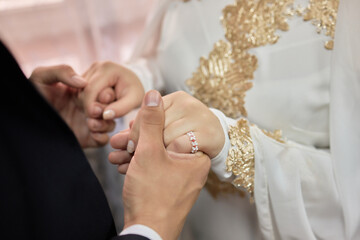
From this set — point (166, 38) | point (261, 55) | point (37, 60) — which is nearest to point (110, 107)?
point (166, 38)

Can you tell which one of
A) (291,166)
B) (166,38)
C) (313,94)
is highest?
(166,38)

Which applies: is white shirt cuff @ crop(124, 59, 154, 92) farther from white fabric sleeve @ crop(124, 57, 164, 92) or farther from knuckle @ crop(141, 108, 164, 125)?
knuckle @ crop(141, 108, 164, 125)

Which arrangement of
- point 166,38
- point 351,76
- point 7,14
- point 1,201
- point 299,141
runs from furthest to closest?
point 7,14
point 166,38
point 299,141
point 351,76
point 1,201

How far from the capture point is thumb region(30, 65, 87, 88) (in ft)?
2.21

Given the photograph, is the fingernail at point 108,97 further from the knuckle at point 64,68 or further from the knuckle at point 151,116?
the knuckle at point 151,116

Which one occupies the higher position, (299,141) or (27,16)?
(27,16)

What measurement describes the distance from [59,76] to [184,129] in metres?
0.37

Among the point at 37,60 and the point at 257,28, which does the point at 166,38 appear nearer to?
the point at 257,28

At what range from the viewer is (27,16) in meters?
1.14

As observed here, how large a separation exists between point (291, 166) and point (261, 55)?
0.24m

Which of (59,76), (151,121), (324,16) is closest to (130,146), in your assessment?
(151,121)

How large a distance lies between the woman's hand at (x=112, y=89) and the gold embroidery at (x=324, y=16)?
0.42 meters

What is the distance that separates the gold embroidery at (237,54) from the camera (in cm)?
63

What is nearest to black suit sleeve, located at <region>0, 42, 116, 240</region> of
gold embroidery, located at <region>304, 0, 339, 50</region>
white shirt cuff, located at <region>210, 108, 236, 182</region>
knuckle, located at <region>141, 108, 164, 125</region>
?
knuckle, located at <region>141, 108, 164, 125</region>
